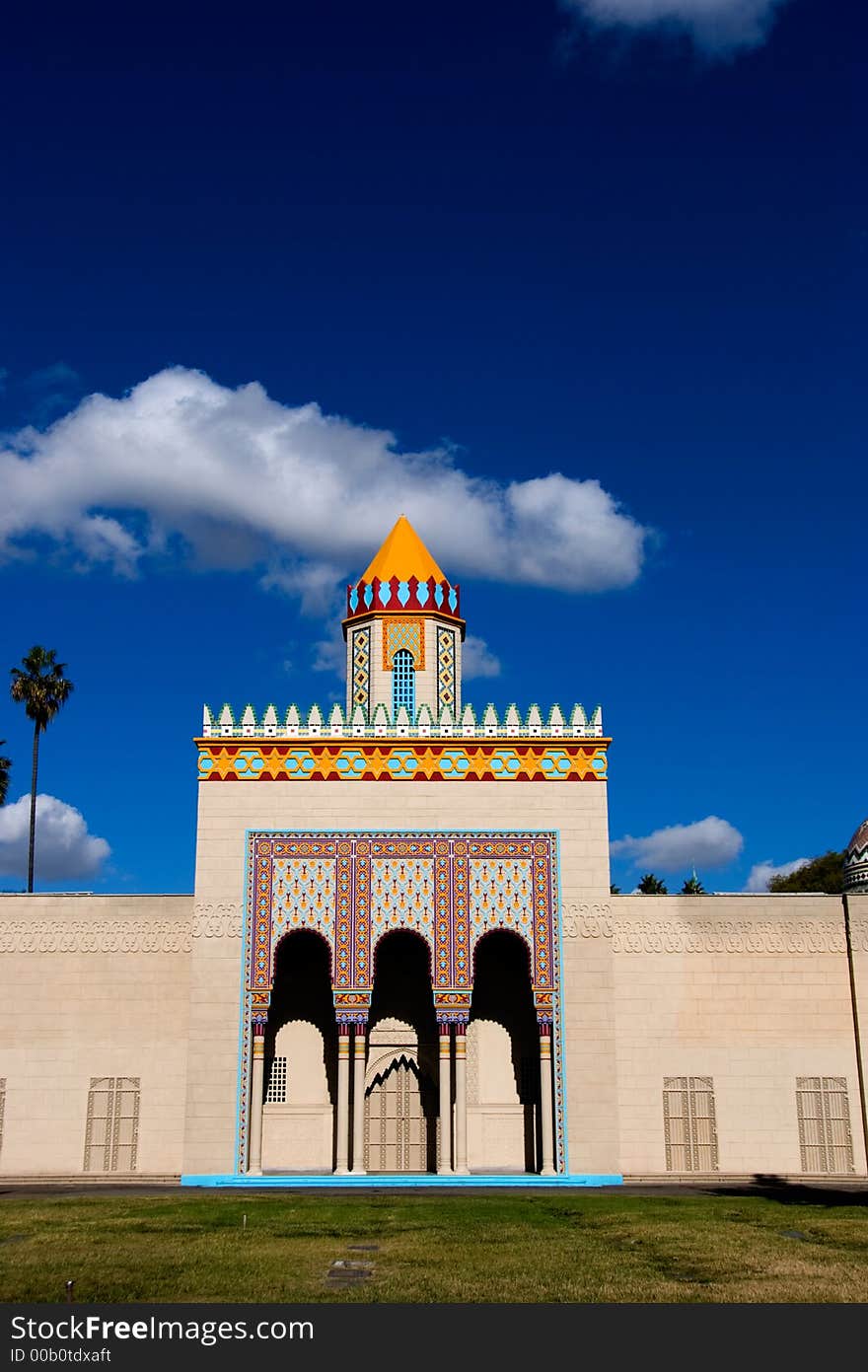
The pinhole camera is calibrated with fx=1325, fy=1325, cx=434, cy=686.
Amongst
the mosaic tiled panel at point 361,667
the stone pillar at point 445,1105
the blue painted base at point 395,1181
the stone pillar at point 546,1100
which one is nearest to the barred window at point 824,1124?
the blue painted base at point 395,1181

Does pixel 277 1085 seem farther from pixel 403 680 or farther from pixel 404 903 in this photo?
pixel 403 680

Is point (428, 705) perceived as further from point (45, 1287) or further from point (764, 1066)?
point (45, 1287)

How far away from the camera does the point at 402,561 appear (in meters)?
28.9

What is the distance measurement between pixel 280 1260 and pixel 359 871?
1119cm

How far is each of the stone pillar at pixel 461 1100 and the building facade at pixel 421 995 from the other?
0.15 feet

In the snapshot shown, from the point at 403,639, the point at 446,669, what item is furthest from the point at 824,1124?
the point at 403,639

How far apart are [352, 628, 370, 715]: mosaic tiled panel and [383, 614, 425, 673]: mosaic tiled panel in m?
0.43

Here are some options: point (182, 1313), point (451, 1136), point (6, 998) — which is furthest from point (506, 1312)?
point (6, 998)

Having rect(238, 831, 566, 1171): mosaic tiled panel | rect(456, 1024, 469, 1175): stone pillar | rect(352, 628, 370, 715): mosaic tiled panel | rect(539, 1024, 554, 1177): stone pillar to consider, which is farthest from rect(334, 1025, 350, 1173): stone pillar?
rect(352, 628, 370, 715): mosaic tiled panel

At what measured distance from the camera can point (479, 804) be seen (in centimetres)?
2495

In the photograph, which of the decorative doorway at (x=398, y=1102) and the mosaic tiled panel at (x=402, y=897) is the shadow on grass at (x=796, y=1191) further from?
the decorative doorway at (x=398, y=1102)

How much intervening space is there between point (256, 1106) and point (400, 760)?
6.72 meters

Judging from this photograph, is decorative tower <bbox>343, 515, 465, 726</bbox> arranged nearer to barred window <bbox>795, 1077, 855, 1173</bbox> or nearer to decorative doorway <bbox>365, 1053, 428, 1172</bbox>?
decorative doorway <bbox>365, 1053, 428, 1172</bbox>

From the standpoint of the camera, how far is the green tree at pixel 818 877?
54625mm
